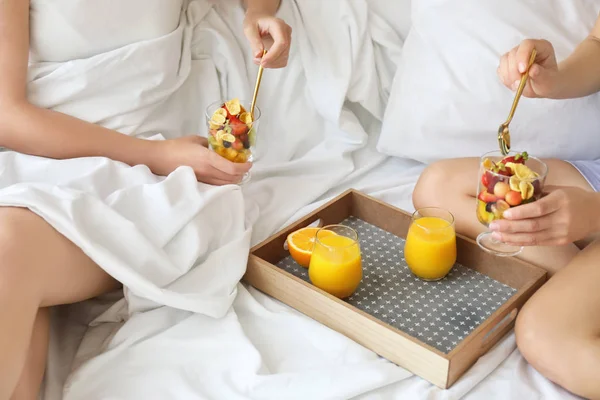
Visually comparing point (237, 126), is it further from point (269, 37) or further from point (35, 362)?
point (35, 362)

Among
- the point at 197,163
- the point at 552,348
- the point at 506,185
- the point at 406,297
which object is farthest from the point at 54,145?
the point at 552,348

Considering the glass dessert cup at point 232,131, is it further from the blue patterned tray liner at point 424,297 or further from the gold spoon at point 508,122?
the gold spoon at point 508,122

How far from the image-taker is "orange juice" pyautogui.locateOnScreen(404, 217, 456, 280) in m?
1.27

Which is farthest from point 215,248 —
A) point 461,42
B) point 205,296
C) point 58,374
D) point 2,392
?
point 461,42

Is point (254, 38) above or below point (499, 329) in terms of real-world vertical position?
above

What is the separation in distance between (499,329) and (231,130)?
56 centimetres

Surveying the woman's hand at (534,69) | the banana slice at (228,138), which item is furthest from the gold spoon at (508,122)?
the banana slice at (228,138)

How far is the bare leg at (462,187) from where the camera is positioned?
1.36 meters

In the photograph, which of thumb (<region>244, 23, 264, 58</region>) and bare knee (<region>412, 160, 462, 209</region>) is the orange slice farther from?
thumb (<region>244, 23, 264, 58</region>)

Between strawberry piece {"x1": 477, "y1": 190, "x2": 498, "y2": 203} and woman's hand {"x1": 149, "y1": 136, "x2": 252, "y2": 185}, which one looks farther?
woman's hand {"x1": 149, "y1": 136, "x2": 252, "y2": 185}

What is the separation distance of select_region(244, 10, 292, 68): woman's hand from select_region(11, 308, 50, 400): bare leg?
1.94 ft

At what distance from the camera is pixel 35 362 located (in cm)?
112

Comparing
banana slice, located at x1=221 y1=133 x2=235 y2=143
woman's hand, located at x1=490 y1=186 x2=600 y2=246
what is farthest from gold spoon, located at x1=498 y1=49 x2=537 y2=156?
banana slice, located at x1=221 y1=133 x2=235 y2=143

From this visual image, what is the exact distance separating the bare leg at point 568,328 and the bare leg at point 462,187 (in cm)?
13
